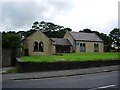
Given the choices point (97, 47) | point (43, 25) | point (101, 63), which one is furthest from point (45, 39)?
point (43, 25)

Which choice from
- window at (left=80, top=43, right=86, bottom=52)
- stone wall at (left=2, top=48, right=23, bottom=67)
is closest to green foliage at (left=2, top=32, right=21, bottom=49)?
stone wall at (left=2, top=48, right=23, bottom=67)

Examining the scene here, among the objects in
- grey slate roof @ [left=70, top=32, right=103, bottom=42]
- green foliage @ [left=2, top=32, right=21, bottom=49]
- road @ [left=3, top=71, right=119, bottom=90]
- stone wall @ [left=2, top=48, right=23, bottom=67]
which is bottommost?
road @ [left=3, top=71, right=119, bottom=90]

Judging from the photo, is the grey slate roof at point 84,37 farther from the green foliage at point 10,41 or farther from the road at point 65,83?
the road at point 65,83

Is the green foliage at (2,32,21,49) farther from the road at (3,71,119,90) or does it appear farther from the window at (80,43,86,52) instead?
the window at (80,43,86,52)

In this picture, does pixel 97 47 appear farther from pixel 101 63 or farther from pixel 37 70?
pixel 37 70

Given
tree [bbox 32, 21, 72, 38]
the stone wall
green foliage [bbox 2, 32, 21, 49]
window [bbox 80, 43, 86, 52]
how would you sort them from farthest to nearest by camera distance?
tree [bbox 32, 21, 72, 38], window [bbox 80, 43, 86, 52], green foliage [bbox 2, 32, 21, 49], the stone wall

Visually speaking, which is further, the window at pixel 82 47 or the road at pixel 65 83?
the window at pixel 82 47

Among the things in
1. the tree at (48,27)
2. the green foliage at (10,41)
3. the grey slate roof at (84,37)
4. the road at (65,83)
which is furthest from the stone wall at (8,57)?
the tree at (48,27)

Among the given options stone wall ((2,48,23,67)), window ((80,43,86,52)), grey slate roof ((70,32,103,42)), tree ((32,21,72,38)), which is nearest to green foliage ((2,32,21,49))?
stone wall ((2,48,23,67))

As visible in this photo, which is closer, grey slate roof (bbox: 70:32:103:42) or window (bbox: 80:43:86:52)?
window (bbox: 80:43:86:52)

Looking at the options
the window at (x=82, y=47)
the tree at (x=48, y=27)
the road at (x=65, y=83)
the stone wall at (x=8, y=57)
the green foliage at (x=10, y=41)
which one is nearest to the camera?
the road at (x=65, y=83)

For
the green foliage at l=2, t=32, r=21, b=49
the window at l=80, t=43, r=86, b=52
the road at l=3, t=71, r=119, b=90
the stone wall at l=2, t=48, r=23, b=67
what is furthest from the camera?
the window at l=80, t=43, r=86, b=52

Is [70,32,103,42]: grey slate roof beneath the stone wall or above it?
above

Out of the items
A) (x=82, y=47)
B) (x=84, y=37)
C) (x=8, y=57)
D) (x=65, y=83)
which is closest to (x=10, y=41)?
(x=8, y=57)
